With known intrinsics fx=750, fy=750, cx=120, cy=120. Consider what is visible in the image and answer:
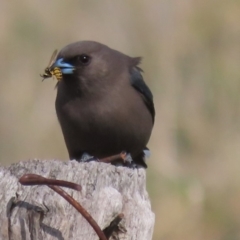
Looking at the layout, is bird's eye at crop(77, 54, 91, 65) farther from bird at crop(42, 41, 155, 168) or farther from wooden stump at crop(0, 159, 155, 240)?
wooden stump at crop(0, 159, 155, 240)

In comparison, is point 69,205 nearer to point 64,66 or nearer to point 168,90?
point 64,66

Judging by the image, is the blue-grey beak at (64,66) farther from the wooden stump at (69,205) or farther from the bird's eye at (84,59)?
the wooden stump at (69,205)

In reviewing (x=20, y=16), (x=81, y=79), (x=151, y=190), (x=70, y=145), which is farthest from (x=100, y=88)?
(x=20, y=16)

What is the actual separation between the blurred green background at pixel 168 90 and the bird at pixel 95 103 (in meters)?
1.61

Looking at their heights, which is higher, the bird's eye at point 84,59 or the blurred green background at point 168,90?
the bird's eye at point 84,59

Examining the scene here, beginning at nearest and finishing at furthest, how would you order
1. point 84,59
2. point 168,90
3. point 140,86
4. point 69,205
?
point 69,205 < point 84,59 < point 140,86 < point 168,90

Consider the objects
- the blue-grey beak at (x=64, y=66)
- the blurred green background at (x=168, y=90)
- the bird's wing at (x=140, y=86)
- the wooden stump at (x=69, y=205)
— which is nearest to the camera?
the wooden stump at (x=69, y=205)

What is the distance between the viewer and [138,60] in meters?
6.09

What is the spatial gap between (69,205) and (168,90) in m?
5.46

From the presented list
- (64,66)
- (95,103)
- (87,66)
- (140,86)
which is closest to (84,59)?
(87,66)

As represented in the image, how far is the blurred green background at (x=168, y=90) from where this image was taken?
725cm

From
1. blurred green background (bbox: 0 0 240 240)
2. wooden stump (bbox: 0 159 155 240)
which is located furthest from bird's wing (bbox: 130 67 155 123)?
wooden stump (bbox: 0 159 155 240)

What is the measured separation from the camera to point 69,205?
2736 millimetres

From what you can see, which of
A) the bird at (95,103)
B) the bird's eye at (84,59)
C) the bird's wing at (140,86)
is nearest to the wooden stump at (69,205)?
the bird at (95,103)
